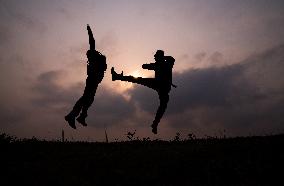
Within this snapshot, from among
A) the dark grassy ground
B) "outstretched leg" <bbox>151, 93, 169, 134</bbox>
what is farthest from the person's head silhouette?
the dark grassy ground

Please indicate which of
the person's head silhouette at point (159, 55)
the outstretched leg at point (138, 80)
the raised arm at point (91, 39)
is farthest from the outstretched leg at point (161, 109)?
the raised arm at point (91, 39)

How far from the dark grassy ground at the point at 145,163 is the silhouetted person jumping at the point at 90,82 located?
874 millimetres

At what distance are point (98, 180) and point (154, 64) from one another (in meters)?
4.27

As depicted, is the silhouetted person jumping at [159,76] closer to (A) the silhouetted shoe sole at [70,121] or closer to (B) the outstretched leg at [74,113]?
(B) the outstretched leg at [74,113]

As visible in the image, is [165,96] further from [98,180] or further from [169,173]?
[98,180]

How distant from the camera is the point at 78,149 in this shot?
9500mm

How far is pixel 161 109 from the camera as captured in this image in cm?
1045

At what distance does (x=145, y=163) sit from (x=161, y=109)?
2.80m

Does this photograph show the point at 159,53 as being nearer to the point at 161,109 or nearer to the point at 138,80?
the point at 138,80

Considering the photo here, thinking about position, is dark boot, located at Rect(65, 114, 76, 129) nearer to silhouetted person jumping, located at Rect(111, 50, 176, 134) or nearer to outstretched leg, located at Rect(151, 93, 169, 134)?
silhouetted person jumping, located at Rect(111, 50, 176, 134)

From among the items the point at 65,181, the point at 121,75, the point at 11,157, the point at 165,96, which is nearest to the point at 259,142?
the point at 165,96

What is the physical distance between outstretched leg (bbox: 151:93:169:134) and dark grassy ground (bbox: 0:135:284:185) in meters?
0.60

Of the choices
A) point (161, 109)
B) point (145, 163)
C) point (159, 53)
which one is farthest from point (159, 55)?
point (145, 163)

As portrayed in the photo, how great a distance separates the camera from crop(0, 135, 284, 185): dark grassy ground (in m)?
6.91
